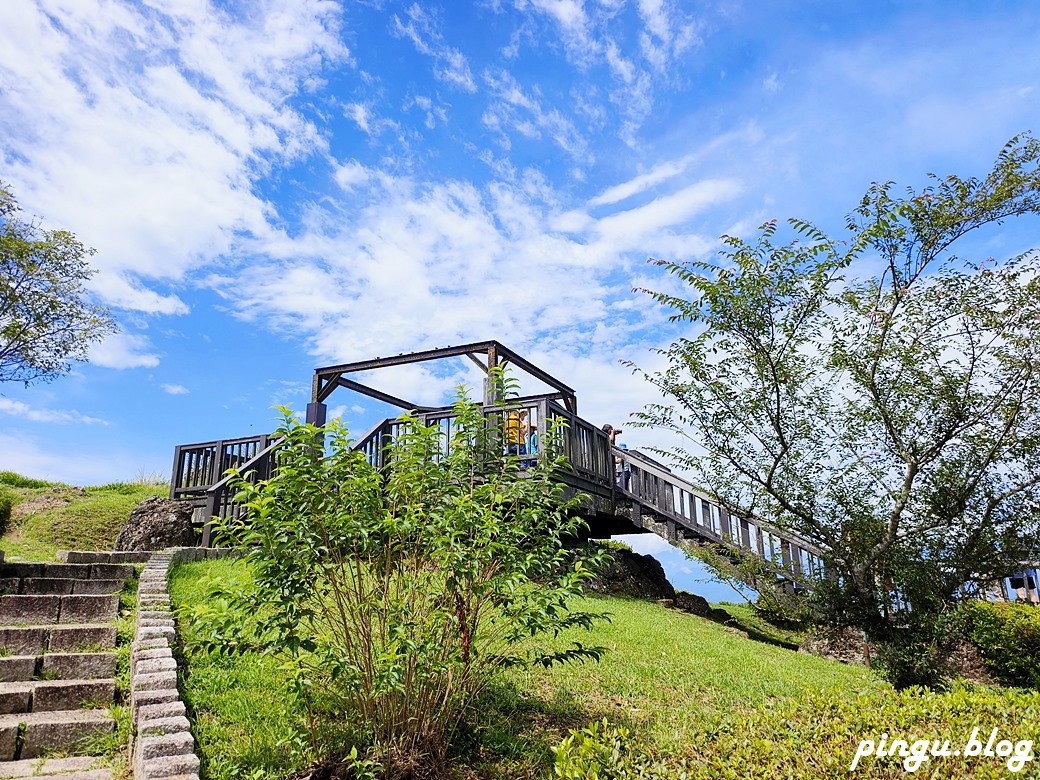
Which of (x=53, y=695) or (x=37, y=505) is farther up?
(x=37, y=505)

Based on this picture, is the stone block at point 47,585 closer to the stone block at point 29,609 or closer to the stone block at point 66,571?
the stone block at point 66,571

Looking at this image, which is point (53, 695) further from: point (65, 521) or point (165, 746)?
point (65, 521)

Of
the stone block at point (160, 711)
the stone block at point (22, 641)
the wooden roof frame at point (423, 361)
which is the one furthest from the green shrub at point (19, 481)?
the stone block at point (160, 711)

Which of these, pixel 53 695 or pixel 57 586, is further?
pixel 57 586

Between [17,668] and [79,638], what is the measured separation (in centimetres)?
62

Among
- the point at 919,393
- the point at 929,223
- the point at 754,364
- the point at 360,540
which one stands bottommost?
the point at 360,540

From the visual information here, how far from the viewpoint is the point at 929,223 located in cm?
719

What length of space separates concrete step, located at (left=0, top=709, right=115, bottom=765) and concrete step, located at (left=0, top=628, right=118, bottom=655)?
1159mm

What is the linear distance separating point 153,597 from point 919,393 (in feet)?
23.7

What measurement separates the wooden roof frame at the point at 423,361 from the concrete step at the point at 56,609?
5433 mm

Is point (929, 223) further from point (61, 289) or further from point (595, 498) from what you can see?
point (61, 289)

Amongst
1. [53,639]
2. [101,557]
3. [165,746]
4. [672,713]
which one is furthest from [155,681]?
[101,557]

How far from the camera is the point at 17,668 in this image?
4.99 m

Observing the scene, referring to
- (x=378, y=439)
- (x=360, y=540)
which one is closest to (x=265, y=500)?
(x=360, y=540)
